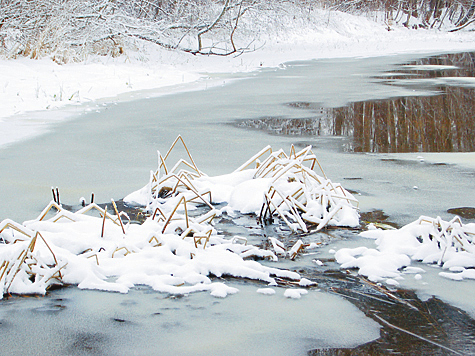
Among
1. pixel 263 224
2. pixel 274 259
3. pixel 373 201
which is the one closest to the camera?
pixel 274 259

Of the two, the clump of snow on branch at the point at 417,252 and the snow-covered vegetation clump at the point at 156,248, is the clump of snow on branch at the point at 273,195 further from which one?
the clump of snow on branch at the point at 417,252

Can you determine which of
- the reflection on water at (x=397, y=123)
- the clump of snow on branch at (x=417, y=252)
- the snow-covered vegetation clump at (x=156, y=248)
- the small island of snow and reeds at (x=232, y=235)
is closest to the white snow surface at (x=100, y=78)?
the small island of snow and reeds at (x=232, y=235)

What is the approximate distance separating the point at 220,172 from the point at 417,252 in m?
2.40

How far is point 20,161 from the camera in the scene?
5305 mm

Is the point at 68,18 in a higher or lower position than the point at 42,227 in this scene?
higher

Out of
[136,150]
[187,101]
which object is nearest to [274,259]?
[136,150]

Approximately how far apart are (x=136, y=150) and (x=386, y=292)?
13.1ft

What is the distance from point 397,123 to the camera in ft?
25.3

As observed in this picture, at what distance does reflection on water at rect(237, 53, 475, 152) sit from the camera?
6.42 metres

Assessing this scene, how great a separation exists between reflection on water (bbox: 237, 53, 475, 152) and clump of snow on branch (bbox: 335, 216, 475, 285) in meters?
3.13

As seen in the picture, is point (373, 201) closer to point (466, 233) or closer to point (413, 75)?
point (466, 233)

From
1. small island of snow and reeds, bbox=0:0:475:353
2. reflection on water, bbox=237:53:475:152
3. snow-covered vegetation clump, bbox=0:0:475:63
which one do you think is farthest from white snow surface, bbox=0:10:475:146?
reflection on water, bbox=237:53:475:152

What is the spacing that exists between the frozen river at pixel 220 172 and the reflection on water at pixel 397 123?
5cm

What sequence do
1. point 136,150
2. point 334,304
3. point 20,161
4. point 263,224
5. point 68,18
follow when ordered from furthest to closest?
point 68,18 < point 136,150 < point 20,161 < point 263,224 < point 334,304
